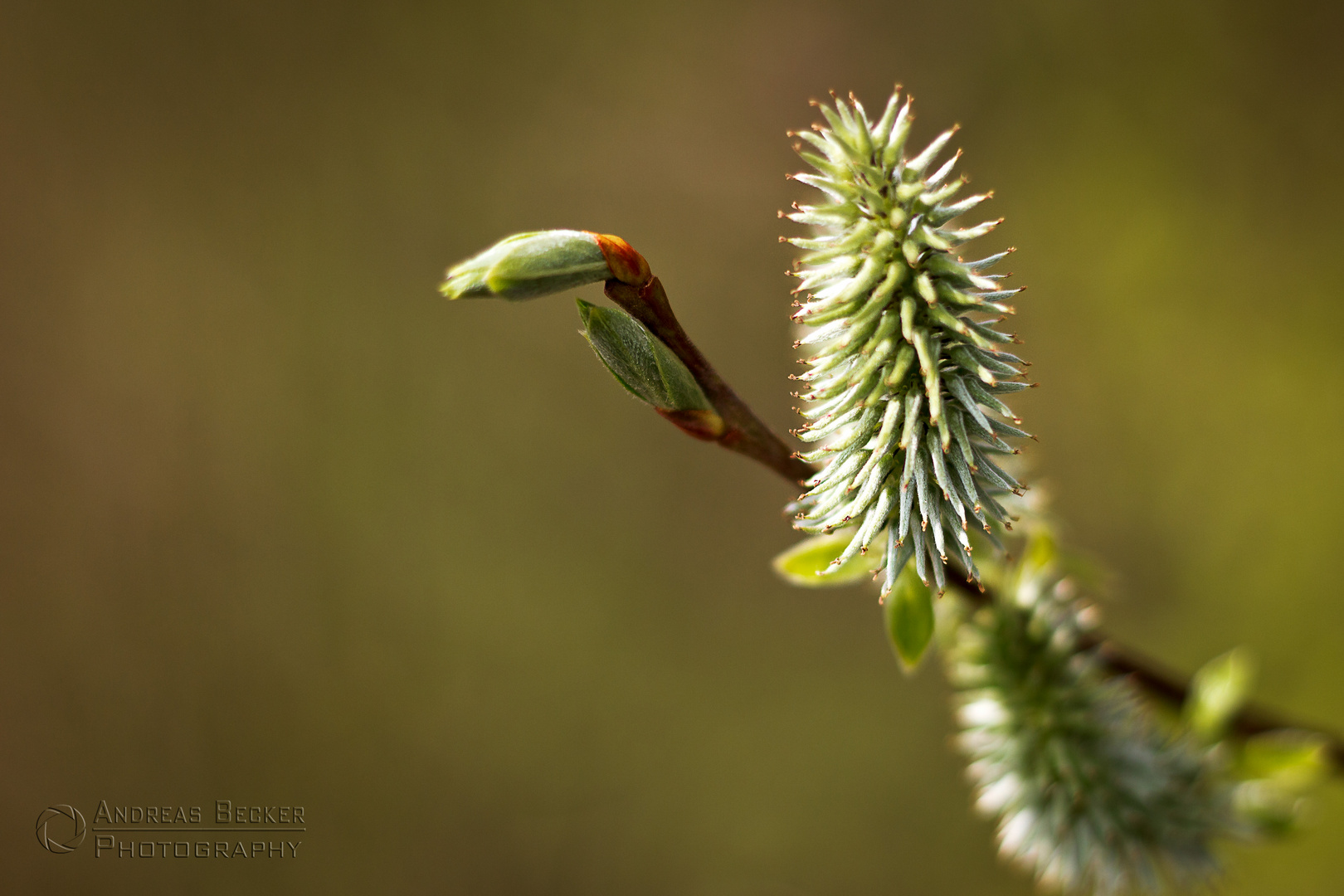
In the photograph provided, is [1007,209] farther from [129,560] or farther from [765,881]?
[129,560]

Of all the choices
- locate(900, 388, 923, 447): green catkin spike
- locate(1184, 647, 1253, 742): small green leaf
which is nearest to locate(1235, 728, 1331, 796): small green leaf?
locate(1184, 647, 1253, 742): small green leaf

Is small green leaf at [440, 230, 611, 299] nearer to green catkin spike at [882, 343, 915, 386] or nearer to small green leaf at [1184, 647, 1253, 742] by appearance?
green catkin spike at [882, 343, 915, 386]

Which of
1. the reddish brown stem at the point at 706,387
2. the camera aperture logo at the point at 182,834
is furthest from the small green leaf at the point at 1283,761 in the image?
the camera aperture logo at the point at 182,834

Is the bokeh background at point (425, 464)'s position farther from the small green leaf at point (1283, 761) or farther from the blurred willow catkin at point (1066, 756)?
the blurred willow catkin at point (1066, 756)

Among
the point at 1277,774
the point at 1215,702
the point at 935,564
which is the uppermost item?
the point at 935,564

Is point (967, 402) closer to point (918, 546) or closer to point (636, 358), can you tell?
point (918, 546)

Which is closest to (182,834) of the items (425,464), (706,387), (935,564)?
(425,464)
